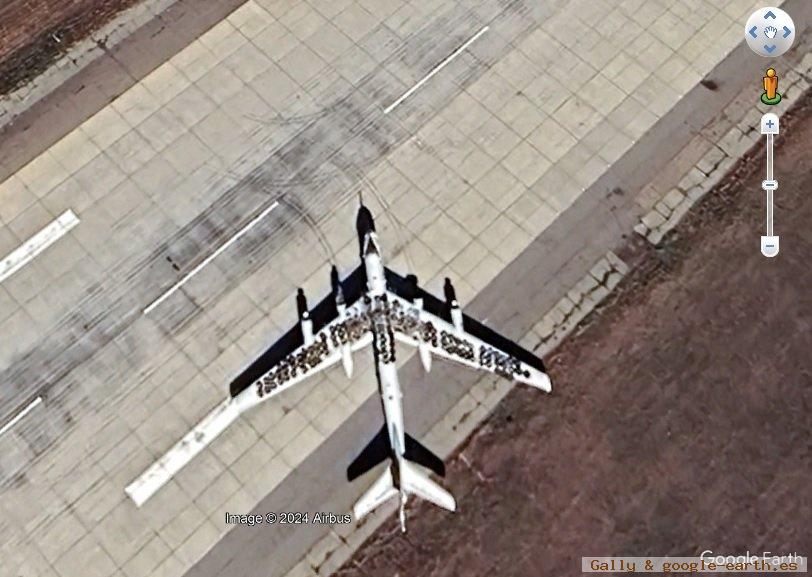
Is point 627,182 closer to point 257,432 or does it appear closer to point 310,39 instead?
point 310,39

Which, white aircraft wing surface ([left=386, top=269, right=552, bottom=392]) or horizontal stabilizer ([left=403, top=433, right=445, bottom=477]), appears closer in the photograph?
horizontal stabilizer ([left=403, top=433, right=445, bottom=477])

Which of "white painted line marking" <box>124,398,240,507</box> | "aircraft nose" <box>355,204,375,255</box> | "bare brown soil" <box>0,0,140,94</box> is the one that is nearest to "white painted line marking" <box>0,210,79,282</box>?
"bare brown soil" <box>0,0,140,94</box>

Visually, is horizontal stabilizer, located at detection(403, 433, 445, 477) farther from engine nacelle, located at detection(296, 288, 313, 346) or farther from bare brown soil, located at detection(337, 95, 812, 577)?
engine nacelle, located at detection(296, 288, 313, 346)

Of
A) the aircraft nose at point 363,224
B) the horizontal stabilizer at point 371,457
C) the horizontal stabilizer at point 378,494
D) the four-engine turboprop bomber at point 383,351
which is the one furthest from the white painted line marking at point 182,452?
the aircraft nose at point 363,224

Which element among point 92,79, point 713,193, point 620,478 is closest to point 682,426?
point 620,478

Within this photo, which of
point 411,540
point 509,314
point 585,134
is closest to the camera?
point 411,540
